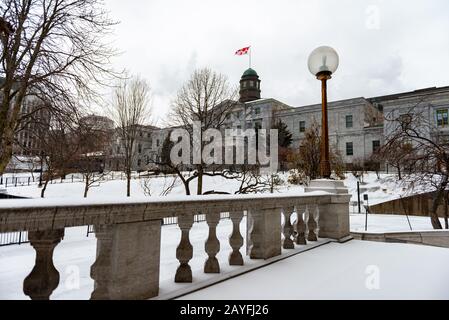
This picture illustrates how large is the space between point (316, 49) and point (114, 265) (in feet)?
20.1

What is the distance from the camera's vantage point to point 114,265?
2279mm

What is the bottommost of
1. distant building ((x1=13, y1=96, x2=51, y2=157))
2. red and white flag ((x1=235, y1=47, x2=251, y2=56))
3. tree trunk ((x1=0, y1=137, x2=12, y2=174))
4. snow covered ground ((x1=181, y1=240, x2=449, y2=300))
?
snow covered ground ((x1=181, y1=240, x2=449, y2=300))

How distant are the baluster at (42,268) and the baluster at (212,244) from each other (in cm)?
165

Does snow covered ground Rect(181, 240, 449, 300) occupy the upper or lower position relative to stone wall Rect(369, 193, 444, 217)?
upper

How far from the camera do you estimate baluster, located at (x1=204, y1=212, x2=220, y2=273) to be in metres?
3.25

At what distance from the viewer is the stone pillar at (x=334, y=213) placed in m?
5.77

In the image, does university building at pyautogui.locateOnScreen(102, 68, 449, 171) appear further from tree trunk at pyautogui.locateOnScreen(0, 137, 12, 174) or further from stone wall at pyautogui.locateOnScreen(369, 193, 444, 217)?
tree trunk at pyautogui.locateOnScreen(0, 137, 12, 174)

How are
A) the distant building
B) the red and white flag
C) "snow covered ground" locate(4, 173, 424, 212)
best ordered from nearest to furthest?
1. the distant building
2. "snow covered ground" locate(4, 173, 424, 212)
3. the red and white flag

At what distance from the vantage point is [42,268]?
77.5 inches

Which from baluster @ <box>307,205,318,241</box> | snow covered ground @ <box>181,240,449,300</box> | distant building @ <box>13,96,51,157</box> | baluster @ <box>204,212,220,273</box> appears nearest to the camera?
snow covered ground @ <box>181,240,449,300</box>

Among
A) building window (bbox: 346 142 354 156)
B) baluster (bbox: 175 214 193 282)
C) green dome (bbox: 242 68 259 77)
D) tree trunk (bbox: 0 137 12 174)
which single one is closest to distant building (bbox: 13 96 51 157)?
tree trunk (bbox: 0 137 12 174)

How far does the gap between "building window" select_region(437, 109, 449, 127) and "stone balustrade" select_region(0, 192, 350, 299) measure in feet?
140
